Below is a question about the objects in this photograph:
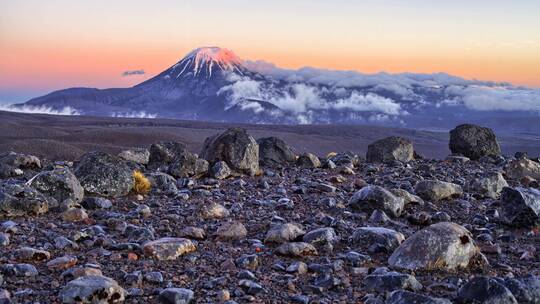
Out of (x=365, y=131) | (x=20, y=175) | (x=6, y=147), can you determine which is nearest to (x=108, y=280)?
(x=20, y=175)

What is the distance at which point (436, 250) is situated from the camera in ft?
20.2

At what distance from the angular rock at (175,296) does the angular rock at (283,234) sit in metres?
2.21

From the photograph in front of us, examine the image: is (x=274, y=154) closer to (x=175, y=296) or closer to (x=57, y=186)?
(x=57, y=186)

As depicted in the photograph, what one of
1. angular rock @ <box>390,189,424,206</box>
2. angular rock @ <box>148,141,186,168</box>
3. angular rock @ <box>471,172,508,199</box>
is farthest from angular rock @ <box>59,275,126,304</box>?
angular rock @ <box>148,141,186,168</box>

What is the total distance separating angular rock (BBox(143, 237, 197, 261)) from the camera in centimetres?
632

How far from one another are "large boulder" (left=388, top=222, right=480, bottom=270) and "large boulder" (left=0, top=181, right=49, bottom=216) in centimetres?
530

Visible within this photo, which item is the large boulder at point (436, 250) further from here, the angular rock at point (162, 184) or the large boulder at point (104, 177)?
the large boulder at point (104, 177)

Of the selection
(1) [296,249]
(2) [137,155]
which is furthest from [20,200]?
(2) [137,155]

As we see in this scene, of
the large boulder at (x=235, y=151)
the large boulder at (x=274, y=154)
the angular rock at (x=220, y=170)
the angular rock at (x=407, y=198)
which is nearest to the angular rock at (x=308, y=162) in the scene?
the large boulder at (x=274, y=154)

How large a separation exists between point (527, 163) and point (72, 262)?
495 inches

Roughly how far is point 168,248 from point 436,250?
299 centimetres

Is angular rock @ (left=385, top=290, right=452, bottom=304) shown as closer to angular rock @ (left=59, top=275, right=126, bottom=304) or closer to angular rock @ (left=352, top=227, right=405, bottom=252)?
angular rock @ (left=352, top=227, right=405, bottom=252)

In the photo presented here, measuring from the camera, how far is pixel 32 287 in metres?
5.25

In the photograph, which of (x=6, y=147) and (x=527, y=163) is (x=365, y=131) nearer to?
(x=6, y=147)
